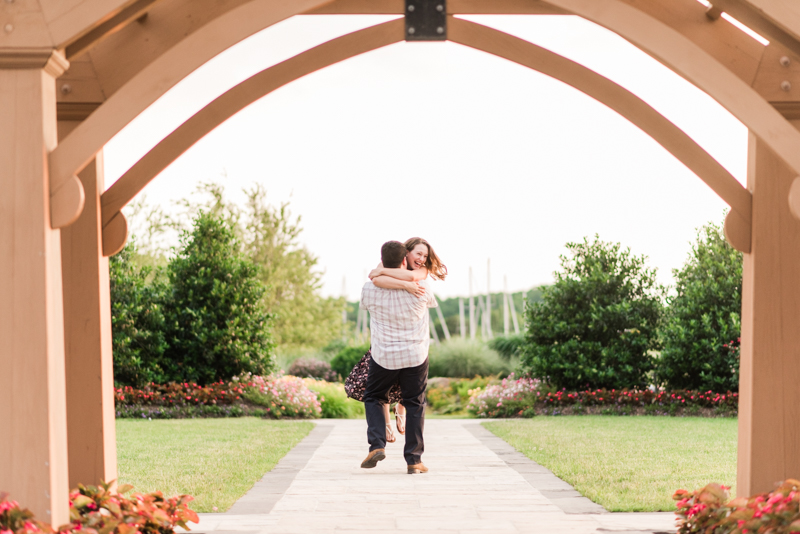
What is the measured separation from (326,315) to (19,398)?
1880 cm

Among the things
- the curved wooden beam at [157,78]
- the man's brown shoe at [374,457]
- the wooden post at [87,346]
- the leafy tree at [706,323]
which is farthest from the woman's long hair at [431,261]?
the leafy tree at [706,323]

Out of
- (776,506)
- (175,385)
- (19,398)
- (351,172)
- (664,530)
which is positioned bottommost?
(175,385)

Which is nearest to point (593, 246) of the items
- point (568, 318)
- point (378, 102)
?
point (568, 318)

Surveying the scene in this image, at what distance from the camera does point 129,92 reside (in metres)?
2.88

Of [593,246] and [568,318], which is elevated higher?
[593,246]

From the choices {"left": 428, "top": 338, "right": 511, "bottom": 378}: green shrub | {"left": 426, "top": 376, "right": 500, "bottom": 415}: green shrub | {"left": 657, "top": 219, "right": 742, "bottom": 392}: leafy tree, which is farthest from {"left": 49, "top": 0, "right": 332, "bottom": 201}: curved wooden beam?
{"left": 428, "top": 338, "right": 511, "bottom": 378}: green shrub

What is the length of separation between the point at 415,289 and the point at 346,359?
37.5ft

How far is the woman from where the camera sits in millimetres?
5238

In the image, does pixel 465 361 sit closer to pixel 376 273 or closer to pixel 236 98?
pixel 376 273

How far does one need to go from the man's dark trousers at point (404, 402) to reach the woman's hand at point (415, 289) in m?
0.49

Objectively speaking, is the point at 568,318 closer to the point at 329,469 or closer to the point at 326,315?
the point at 329,469

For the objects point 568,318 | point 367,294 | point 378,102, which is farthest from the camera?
point 378,102

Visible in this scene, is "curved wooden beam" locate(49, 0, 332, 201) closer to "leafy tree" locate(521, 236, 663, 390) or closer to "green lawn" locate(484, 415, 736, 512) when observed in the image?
"green lawn" locate(484, 415, 736, 512)

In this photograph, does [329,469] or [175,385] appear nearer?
[329,469]
